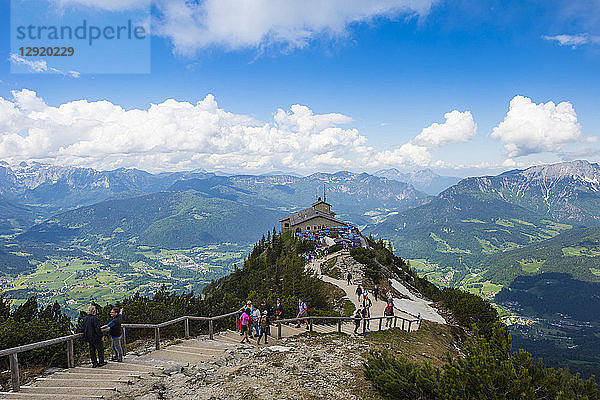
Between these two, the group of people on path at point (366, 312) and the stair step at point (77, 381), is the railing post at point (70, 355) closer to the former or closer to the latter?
the stair step at point (77, 381)

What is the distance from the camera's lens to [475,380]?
7.57 meters

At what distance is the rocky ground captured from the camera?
904 cm

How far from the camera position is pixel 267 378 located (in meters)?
10.5

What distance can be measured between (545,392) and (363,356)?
289 inches

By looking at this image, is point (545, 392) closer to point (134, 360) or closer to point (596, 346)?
point (134, 360)

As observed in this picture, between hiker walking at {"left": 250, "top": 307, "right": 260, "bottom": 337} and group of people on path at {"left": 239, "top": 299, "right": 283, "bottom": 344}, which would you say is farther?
hiker walking at {"left": 250, "top": 307, "right": 260, "bottom": 337}

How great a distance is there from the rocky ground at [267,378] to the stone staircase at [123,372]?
1.08ft

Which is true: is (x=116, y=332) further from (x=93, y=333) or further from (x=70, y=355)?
(x=70, y=355)

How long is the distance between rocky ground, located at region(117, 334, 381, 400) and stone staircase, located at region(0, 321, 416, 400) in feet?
1.08

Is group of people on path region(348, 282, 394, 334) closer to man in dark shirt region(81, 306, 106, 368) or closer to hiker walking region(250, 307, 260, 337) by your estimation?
hiker walking region(250, 307, 260, 337)

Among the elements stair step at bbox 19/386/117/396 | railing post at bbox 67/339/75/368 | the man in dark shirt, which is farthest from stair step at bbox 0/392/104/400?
the man in dark shirt

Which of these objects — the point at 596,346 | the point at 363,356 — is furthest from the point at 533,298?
the point at 363,356

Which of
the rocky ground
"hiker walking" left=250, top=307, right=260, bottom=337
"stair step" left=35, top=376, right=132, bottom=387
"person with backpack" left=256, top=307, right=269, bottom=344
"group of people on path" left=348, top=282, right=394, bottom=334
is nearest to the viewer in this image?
"stair step" left=35, top=376, right=132, bottom=387

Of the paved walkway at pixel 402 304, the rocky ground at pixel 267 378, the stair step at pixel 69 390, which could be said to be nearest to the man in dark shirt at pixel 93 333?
the stair step at pixel 69 390
